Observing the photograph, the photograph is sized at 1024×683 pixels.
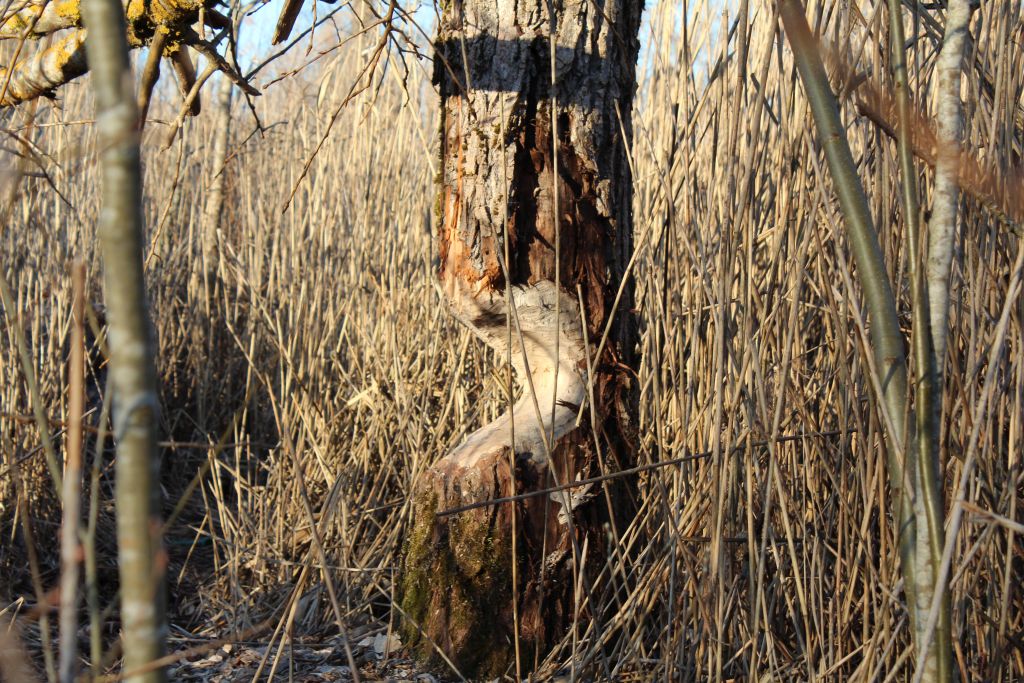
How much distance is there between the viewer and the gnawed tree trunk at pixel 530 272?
1.47 metres

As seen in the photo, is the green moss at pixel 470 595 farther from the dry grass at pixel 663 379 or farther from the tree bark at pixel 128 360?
the tree bark at pixel 128 360

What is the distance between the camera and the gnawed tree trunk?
4.83 ft

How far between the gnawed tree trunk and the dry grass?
0.09 meters

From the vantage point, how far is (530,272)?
59.1 inches

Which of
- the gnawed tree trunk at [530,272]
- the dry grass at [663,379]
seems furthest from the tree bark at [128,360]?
the gnawed tree trunk at [530,272]

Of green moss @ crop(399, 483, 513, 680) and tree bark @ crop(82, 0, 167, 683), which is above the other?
tree bark @ crop(82, 0, 167, 683)

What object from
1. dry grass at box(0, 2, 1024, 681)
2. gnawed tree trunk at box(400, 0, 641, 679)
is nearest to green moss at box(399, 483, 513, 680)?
gnawed tree trunk at box(400, 0, 641, 679)

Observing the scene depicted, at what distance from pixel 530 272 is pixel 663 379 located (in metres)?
0.30

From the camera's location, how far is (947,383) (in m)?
1.13

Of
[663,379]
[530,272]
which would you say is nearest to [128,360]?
[530,272]

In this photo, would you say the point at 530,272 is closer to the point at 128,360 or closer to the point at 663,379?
the point at 663,379

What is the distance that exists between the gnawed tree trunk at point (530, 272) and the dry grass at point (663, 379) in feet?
0.29

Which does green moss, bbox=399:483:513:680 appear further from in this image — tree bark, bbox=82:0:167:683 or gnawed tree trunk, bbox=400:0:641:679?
Result: tree bark, bbox=82:0:167:683

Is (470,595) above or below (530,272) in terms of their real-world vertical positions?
below
